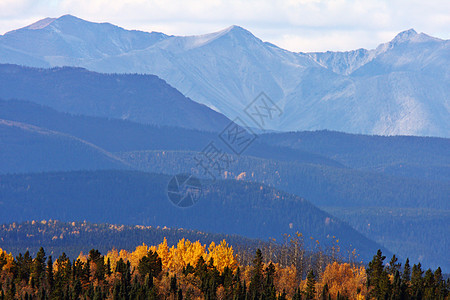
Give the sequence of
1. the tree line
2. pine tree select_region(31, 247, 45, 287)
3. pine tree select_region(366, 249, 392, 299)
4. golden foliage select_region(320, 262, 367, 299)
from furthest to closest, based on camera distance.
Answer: golden foliage select_region(320, 262, 367, 299), pine tree select_region(31, 247, 45, 287), pine tree select_region(366, 249, 392, 299), the tree line

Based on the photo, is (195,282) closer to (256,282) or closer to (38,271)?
(256,282)

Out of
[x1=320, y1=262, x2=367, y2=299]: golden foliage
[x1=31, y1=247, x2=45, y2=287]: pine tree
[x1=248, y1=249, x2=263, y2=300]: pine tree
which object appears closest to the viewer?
[x1=248, y1=249, x2=263, y2=300]: pine tree

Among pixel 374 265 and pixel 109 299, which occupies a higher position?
pixel 374 265

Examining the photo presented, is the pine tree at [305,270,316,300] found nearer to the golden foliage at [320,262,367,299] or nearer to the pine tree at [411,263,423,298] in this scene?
the golden foliage at [320,262,367,299]

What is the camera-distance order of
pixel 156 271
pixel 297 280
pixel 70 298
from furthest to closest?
pixel 297 280 → pixel 156 271 → pixel 70 298

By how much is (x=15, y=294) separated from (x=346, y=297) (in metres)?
47.2

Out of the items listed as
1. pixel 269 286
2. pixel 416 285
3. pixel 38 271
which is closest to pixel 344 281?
pixel 416 285


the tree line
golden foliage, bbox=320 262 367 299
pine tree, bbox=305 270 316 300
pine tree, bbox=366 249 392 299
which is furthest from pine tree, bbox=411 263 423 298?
pine tree, bbox=305 270 316 300

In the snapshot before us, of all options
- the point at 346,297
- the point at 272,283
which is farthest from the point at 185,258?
the point at 346,297

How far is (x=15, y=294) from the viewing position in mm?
151625

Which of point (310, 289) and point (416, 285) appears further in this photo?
point (416, 285)

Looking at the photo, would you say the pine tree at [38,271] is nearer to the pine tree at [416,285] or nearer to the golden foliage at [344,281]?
the golden foliage at [344,281]

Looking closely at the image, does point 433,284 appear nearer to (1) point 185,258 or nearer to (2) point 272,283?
(2) point 272,283

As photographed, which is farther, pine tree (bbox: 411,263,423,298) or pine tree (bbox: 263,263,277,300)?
pine tree (bbox: 411,263,423,298)
